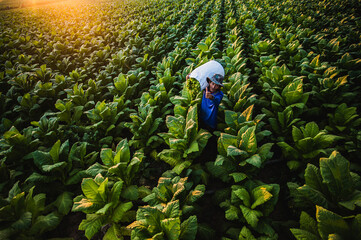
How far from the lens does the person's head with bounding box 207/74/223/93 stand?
2631 mm

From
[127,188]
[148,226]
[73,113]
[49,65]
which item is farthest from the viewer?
[49,65]

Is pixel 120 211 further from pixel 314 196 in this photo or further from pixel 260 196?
pixel 314 196

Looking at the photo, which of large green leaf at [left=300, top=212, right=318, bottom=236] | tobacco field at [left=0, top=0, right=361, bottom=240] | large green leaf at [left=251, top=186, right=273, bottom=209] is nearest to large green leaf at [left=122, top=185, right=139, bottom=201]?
tobacco field at [left=0, top=0, right=361, bottom=240]

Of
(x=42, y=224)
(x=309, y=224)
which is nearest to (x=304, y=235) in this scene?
(x=309, y=224)

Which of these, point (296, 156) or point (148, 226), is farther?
point (296, 156)

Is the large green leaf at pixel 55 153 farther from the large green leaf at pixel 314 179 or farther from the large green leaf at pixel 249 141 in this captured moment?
the large green leaf at pixel 314 179

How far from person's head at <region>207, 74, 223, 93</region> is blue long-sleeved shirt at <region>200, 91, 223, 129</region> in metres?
0.09

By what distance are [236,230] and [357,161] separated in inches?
93.2

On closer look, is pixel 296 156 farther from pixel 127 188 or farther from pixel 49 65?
pixel 49 65

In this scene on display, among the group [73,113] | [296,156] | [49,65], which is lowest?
[296,156]

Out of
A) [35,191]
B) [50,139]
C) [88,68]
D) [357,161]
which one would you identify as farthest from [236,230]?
[88,68]

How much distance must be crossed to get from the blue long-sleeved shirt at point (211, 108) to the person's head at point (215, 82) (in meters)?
0.09

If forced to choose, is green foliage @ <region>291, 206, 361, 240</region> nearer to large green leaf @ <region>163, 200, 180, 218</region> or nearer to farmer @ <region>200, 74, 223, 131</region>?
large green leaf @ <region>163, 200, 180, 218</region>

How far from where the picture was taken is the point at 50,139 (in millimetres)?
3305
